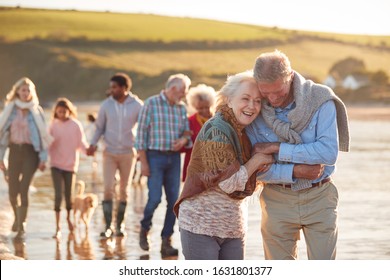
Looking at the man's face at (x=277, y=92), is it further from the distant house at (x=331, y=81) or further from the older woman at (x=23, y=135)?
the distant house at (x=331, y=81)

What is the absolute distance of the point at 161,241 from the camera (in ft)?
35.3

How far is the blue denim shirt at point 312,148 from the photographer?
6414 mm

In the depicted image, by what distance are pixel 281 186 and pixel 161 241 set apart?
427 cm

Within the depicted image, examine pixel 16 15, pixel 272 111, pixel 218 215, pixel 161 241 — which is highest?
pixel 16 15

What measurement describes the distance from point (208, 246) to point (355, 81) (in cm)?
3532

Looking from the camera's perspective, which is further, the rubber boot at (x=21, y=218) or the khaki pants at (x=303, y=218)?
the rubber boot at (x=21, y=218)

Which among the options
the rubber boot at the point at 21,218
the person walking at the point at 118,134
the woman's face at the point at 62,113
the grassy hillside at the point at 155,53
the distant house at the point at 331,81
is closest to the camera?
the person walking at the point at 118,134

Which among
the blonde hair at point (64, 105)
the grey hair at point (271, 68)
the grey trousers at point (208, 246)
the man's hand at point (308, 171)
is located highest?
the grey hair at point (271, 68)

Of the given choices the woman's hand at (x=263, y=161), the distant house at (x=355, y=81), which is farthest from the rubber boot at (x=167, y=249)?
the distant house at (x=355, y=81)

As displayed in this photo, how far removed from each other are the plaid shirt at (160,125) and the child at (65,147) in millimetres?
1745

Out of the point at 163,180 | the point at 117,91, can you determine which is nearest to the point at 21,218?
the point at 117,91

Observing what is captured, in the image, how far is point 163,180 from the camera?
10.4m
